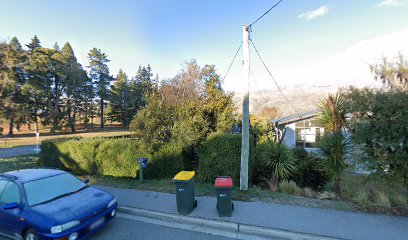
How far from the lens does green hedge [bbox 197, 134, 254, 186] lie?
280 inches

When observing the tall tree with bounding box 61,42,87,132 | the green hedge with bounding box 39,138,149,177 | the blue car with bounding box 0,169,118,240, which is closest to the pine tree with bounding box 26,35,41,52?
the tall tree with bounding box 61,42,87,132

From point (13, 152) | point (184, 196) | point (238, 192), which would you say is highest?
point (184, 196)

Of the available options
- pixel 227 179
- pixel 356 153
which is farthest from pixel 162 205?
pixel 356 153

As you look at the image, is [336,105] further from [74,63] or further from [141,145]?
[74,63]

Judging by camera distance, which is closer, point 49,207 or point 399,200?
point 49,207

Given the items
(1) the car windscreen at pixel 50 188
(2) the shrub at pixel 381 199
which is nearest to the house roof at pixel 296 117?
(2) the shrub at pixel 381 199

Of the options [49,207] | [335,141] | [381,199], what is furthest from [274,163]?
[49,207]

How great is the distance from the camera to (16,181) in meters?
4.31

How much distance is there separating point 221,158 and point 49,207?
489cm

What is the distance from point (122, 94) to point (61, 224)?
47.3 m

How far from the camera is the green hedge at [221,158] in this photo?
23.4 ft

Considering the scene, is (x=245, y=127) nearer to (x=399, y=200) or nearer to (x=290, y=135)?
(x=399, y=200)

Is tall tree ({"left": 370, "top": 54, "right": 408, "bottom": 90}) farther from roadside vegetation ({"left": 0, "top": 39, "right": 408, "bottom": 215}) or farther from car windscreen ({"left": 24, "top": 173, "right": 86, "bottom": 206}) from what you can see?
car windscreen ({"left": 24, "top": 173, "right": 86, "bottom": 206})

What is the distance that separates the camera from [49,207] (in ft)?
12.8
